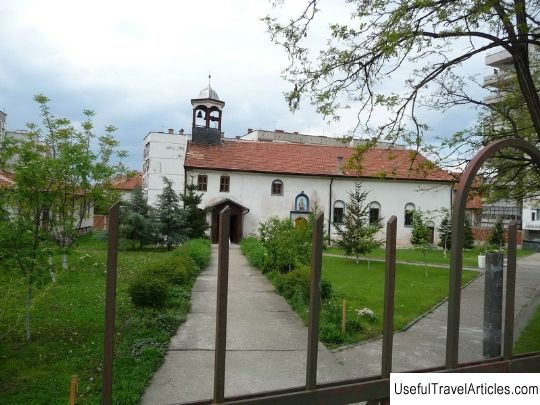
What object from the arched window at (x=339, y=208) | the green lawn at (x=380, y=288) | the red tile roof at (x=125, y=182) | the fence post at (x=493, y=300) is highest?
the red tile roof at (x=125, y=182)

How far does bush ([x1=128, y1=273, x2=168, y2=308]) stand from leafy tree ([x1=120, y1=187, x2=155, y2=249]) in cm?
1630

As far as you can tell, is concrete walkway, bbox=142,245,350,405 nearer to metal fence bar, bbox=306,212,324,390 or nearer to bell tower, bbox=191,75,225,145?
metal fence bar, bbox=306,212,324,390

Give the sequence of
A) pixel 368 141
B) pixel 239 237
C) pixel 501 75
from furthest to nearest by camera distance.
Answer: pixel 239 237 < pixel 501 75 < pixel 368 141

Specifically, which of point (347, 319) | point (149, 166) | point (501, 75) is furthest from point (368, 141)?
point (149, 166)

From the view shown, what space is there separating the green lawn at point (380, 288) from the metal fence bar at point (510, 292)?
6241mm

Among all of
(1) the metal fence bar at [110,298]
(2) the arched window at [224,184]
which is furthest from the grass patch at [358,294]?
(2) the arched window at [224,184]

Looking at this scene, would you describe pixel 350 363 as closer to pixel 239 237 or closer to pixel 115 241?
pixel 115 241

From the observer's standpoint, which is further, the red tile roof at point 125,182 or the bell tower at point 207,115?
the bell tower at point 207,115

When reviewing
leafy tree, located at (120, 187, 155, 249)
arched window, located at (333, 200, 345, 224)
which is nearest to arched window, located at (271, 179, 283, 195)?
arched window, located at (333, 200, 345, 224)

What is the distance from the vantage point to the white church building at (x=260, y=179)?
34.1m

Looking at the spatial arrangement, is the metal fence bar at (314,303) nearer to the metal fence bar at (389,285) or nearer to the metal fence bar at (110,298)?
the metal fence bar at (389,285)

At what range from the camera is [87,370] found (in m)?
6.44

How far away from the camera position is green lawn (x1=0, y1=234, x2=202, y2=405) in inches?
225

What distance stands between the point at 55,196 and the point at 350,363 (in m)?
6.16
